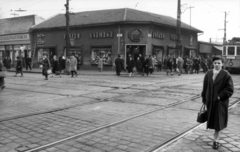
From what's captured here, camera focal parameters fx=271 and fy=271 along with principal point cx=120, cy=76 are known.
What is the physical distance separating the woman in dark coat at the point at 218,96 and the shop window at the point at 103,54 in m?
24.1

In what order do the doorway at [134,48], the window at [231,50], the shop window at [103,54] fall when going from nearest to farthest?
the window at [231,50], the doorway at [134,48], the shop window at [103,54]

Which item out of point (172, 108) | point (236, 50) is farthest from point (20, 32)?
point (172, 108)

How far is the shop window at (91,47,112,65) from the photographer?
28.5m

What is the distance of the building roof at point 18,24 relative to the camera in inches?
1462

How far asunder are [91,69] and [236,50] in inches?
584

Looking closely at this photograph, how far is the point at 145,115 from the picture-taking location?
6828 mm

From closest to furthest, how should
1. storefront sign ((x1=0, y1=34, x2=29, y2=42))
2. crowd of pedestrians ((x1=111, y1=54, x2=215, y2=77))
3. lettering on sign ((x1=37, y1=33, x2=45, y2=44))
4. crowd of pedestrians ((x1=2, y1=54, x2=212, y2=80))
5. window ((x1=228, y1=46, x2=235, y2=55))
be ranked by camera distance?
1. crowd of pedestrians ((x1=2, y1=54, x2=212, y2=80))
2. crowd of pedestrians ((x1=111, y1=54, x2=215, y2=77))
3. window ((x1=228, y1=46, x2=235, y2=55))
4. lettering on sign ((x1=37, y1=33, x2=45, y2=44))
5. storefront sign ((x1=0, y1=34, x2=29, y2=42))

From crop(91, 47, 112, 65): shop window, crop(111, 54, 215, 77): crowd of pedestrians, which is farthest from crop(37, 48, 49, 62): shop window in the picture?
crop(111, 54, 215, 77): crowd of pedestrians

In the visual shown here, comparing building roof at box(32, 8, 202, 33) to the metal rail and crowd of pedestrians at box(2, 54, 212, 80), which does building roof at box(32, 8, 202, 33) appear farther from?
the metal rail

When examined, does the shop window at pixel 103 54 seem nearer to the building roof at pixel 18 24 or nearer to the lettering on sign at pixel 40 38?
the lettering on sign at pixel 40 38

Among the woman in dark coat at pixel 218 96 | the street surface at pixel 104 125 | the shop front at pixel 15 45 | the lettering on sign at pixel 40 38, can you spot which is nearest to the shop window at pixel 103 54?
the lettering on sign at pixel 40 38

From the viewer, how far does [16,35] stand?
124 ft

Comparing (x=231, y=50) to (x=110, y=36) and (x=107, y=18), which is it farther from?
(x=107, y=18)

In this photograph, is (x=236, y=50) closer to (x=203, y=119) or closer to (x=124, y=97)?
(x=124, y=97)
